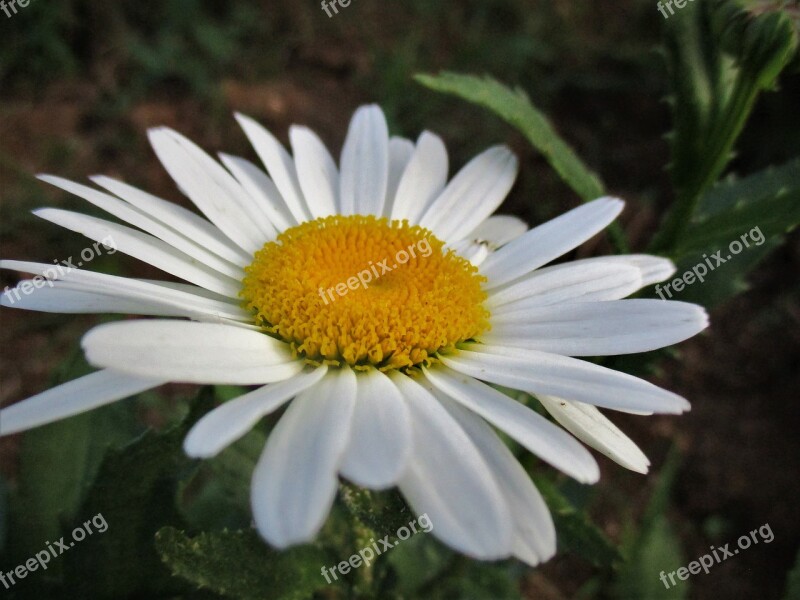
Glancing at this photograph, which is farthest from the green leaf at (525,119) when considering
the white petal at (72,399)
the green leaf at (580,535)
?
the white petal at (72,399)

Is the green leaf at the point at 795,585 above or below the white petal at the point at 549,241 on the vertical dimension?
below

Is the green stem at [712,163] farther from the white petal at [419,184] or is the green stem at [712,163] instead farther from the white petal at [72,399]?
the white petal at [72,399]

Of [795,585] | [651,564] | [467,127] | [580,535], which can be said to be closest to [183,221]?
[580,535]

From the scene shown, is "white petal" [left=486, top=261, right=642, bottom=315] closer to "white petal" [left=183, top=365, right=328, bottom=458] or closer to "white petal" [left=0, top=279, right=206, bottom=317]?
"white petal" [left=183, top=365, right=328, bottom=458]

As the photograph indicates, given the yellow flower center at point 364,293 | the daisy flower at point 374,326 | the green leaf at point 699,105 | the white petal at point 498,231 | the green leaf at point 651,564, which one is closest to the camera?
the daisy flower at point 374,326

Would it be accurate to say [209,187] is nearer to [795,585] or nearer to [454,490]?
[454,490]

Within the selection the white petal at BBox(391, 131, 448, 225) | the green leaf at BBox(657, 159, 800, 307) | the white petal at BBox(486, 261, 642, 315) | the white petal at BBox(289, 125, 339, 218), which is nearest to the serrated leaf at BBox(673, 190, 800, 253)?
the green leaf at BBox(657, 159, 800, 307)

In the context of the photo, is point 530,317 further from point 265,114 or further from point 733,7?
point 265,114
